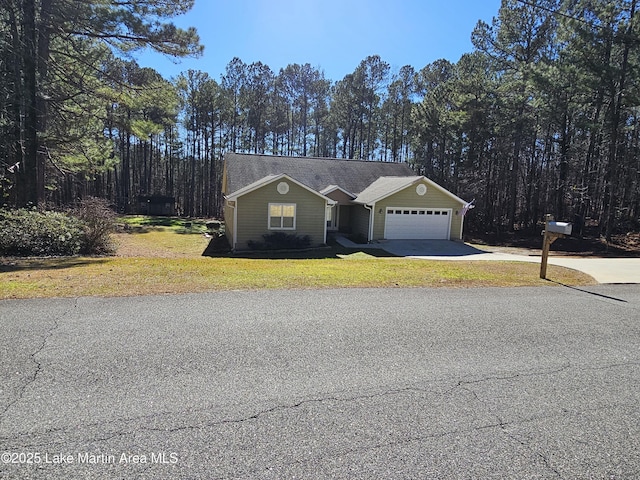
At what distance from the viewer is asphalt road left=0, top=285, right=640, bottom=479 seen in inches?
96.4

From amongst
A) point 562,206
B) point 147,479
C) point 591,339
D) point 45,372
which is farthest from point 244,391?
point 562,206

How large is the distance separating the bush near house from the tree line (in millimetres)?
2473

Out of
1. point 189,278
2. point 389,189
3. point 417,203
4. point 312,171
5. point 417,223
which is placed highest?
point 312,171

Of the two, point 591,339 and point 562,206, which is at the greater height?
point 562,206

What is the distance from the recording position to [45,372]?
→ 3.42 m

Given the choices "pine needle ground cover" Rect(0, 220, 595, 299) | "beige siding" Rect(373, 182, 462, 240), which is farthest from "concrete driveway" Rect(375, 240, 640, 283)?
"pine needle ground cover" Rect(0, 220, 595, 299)

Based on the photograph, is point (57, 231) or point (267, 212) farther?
point (267, 212)

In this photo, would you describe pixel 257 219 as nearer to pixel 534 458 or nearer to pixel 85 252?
pixel 85 252

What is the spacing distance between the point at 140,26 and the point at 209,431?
48.6ft

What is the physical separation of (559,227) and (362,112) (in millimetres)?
32063

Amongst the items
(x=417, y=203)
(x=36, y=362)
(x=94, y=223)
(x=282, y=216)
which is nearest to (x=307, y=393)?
(x=36, y=362)

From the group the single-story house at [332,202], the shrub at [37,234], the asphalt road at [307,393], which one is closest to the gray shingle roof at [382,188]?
the single-story house at [332,202]

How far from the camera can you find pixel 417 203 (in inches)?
820

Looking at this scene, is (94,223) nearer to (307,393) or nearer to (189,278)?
(189,278)
